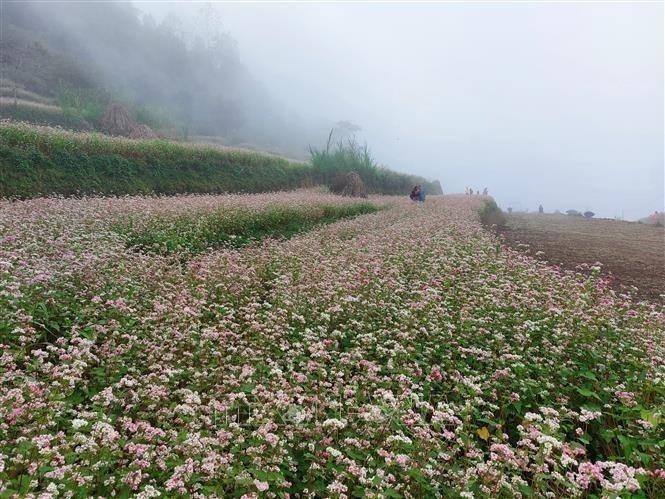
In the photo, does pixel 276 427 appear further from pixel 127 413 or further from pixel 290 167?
pixel 290 167

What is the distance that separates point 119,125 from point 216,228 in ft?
79.7

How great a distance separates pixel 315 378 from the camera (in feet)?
14.9

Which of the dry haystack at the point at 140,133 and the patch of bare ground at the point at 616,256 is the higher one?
the dry haystack at the point at 140,133

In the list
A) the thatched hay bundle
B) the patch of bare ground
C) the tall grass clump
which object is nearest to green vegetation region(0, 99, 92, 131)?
the thatched hay bundle

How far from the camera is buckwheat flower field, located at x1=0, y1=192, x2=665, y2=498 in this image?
2.88 m

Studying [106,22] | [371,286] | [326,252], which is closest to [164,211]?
[326,252]

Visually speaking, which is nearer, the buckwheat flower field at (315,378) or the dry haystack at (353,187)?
the buckwheat flower field at (315,378)

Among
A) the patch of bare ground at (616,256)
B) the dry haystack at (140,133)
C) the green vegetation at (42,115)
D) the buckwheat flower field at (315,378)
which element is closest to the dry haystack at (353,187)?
the patch of bare ground at (616,256)

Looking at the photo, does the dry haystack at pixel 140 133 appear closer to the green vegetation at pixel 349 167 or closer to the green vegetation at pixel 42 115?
the green vegetation at pixel 42 115

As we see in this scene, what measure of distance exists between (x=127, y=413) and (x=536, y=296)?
603 cm

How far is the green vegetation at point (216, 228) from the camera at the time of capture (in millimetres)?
10570

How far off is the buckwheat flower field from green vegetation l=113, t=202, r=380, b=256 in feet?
3.48

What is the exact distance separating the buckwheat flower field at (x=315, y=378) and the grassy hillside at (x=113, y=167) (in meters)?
9.07

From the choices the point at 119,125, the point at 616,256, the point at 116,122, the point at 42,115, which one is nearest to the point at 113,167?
the point at 119,125
